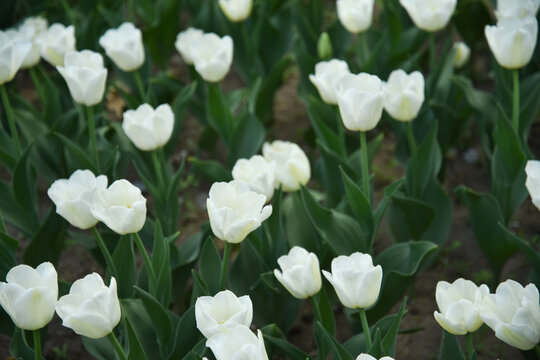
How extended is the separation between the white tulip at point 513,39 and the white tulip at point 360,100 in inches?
16.8

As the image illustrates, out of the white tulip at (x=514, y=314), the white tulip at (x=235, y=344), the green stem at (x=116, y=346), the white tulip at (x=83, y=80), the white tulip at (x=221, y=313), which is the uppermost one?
the white tulip at (x=83, y=80)

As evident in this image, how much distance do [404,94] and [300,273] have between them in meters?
0.74

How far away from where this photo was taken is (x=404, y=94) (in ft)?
7.32

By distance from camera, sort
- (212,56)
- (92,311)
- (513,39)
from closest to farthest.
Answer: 1. (92,311)
2. (513,39)
3. (212,56)

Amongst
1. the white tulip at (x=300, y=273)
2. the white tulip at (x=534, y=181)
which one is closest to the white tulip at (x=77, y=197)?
the white tulip at (x=300, y=273)

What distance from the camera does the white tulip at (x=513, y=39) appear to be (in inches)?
86.1

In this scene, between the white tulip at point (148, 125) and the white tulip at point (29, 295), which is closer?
the white tulip at point (29, 295)

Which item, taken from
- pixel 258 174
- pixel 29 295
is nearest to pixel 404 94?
pixel 258 174

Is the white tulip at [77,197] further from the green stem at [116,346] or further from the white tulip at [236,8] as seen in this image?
the white tulip at [236,8]

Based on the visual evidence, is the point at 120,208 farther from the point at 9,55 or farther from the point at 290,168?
the point at 9,55

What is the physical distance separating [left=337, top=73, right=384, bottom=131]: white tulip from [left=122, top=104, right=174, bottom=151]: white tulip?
1.86 feet

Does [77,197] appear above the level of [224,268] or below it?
above

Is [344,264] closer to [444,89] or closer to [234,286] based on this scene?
[234,286]

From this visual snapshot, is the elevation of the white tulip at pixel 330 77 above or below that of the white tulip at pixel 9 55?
below
